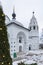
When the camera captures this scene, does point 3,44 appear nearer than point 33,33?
Yes

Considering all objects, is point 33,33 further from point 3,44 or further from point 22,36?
point 3,44

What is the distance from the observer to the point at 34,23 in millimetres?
24719

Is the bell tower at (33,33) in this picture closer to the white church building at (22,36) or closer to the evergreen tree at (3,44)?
the white church building at (22,36)

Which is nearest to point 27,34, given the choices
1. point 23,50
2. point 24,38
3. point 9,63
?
point 24,38

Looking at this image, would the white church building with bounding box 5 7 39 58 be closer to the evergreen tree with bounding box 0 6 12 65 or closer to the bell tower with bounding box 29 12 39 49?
the bell tower with bounding box 29 12 39 49

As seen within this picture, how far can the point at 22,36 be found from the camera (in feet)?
78.4

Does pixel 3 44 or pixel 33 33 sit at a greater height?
pixel 3 44

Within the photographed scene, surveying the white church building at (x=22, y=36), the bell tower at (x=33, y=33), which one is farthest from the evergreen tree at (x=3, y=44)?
the bell tower at (x=33, y=33)

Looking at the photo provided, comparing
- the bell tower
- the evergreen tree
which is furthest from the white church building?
the evergreen tree

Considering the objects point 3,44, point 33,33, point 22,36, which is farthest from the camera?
point 33,33

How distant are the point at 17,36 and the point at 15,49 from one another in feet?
6.04

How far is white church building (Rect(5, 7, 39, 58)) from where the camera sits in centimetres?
2230

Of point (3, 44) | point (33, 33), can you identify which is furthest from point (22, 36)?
point (3, 44)

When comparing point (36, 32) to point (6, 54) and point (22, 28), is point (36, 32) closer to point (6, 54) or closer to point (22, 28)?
point (22, 28)
